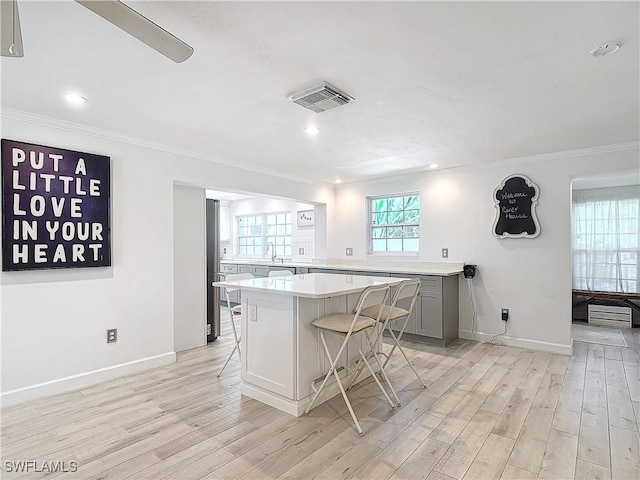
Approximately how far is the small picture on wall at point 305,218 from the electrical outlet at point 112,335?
3774 mm

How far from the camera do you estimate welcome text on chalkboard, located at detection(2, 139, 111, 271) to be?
2682 mm

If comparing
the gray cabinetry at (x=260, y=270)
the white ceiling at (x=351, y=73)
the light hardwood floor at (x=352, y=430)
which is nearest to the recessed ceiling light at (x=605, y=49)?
the white ceiling at (x=351, y=73)

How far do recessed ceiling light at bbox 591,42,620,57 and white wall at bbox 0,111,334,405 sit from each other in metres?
3.53

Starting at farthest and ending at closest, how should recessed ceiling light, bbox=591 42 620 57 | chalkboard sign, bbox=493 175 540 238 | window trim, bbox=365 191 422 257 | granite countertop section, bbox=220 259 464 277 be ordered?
window trim, bbox=365 191 422 257
granite countertop section, bbox=220 259 464 277
chalkboard sign, bbox=493 175 540 238
recessed ceiling light, bbox=591 42 620 57

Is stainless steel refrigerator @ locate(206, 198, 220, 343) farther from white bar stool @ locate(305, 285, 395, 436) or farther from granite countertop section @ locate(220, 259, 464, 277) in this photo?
white bar stool @ locate(305, 285, 395, 436)

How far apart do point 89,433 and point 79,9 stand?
8.01ft

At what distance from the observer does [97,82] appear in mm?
2268

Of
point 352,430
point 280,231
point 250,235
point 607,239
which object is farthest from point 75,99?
point 607,239

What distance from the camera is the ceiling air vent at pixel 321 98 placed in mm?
2316

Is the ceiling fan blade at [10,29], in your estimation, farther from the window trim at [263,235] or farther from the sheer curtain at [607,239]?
the sheer curtain at [607,239]

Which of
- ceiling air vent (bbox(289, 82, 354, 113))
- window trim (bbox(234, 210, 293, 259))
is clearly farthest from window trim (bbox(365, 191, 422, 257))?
ceiling air vent (bbox(289, 82, 354, 113))

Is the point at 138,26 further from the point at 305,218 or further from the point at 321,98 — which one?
the point at 305,218

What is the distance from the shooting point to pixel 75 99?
8.32ft

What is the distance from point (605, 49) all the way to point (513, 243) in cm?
277
